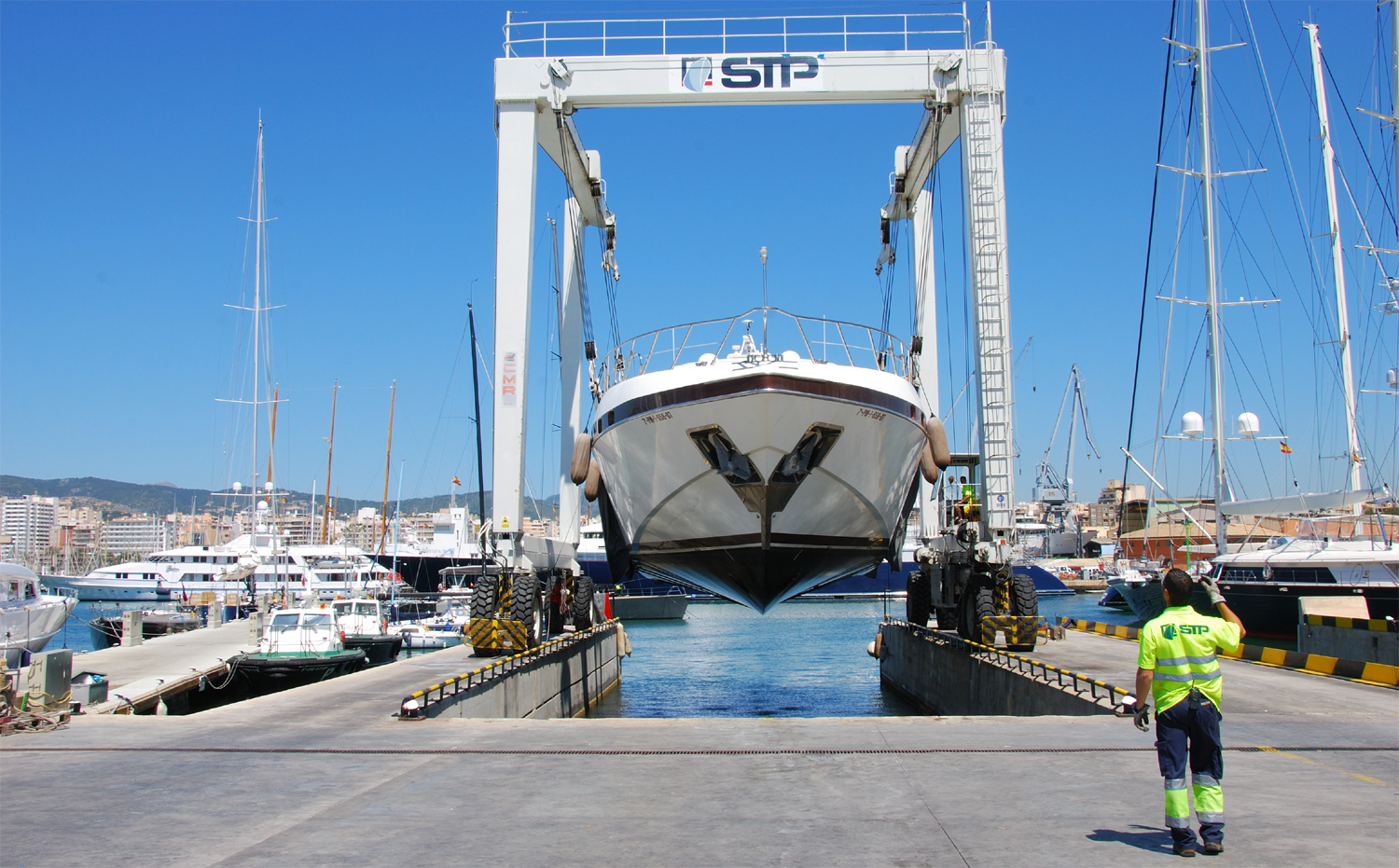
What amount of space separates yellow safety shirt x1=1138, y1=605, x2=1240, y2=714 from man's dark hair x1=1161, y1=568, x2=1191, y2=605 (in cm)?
10

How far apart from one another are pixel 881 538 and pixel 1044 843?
9838mm

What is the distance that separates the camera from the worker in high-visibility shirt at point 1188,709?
14.0 feet

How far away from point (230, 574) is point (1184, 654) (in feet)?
162

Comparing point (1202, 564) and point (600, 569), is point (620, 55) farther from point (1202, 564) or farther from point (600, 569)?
point (600, 569)

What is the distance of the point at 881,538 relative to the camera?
14305mm

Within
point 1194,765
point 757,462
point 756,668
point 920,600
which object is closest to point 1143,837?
point 1194,765

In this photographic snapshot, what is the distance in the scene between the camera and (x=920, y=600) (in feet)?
67.7

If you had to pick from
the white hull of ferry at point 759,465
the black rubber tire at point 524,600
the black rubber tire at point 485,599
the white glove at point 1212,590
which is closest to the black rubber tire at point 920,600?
the white hull of ferry at point 759,465

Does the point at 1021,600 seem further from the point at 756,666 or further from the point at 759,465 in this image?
the point at 756,666

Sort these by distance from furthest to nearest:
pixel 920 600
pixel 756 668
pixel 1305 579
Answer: pixel 756 668 → pixel 1305 579 → pixel 920 600

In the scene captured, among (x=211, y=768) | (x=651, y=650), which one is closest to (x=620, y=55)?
(x=211, y=768)

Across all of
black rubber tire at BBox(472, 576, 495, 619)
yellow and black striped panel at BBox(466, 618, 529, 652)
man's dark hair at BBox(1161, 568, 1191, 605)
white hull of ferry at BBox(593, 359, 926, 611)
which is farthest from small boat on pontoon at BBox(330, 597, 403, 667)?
man's dark hair at BBox(1161, 568, 1191, 605)

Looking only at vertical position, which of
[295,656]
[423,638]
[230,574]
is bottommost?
[423,638]

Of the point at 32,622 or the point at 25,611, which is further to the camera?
the point at 32,622
